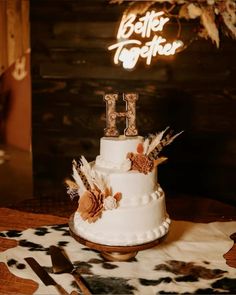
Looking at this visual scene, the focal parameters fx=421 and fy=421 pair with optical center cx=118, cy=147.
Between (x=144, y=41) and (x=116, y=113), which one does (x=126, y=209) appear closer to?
(x=116, y=113)

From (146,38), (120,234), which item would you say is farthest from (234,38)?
(120,234)

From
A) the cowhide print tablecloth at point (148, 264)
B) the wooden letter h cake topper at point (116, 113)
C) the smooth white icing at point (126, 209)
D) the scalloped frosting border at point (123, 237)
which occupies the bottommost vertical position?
the cowhide print tablecloth at point (148, 264)

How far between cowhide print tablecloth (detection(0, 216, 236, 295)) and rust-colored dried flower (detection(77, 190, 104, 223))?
0.19 meters

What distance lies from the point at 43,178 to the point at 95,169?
2463 mm

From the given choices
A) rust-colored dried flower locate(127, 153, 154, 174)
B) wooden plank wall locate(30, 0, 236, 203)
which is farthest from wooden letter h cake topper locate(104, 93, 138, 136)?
wooden plank wall locate(30, 0, 236, 203)

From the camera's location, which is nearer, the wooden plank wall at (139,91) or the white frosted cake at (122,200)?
the white frosted cake at (122,200)

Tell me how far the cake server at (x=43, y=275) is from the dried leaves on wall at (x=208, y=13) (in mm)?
2557

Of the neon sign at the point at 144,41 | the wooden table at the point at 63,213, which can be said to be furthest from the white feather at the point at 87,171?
the neon sign at the point at 144,41

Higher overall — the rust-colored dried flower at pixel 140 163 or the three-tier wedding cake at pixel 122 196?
the rust-colored dried flower at pixel 140 163

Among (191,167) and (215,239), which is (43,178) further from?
(215,239)

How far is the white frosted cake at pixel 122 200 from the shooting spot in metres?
1.50

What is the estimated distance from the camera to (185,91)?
3.62 metres

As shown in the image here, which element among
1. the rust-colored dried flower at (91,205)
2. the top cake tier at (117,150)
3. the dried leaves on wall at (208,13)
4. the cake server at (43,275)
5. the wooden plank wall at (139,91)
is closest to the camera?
the cake server at (43,275)

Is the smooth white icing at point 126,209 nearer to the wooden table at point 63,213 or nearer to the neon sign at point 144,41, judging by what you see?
the wooden table at point 63,213
